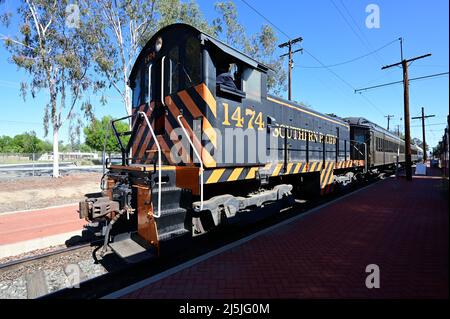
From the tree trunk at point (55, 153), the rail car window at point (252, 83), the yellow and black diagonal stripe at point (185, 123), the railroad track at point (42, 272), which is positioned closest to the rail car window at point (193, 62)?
the yellow and black diagonal stripe at point (185, 123)

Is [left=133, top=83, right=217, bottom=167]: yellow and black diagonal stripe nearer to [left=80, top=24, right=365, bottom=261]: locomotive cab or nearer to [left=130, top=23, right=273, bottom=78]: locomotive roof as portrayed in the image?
[left=80, top=24, right=365, bottom=261]: locomotive cab

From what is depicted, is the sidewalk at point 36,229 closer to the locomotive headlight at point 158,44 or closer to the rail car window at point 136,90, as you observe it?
the rail car window at point 136,90

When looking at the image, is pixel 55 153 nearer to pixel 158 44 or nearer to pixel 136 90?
pixel 136 90

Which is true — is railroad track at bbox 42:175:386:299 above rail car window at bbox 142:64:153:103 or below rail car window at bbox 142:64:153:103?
below

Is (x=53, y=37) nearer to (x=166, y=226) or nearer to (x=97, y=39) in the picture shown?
(x=97, y=39)

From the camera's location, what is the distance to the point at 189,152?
451 centimetres

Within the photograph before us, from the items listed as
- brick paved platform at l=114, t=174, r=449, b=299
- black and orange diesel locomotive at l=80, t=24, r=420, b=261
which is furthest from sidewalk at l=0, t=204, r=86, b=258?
brick paved platform at l=114, t=174, r=449, b=299

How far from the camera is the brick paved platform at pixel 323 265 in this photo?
9.12 ft

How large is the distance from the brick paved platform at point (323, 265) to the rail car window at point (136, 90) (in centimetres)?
402

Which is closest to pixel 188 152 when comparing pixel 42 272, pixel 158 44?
pixel 158 44

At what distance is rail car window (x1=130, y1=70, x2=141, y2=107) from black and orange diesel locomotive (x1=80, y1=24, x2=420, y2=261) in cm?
2

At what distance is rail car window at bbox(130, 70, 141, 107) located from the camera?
6004mm

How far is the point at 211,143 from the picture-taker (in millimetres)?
4309
